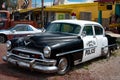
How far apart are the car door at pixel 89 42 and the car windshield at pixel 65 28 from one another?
0.92ft

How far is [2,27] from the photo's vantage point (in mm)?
21953

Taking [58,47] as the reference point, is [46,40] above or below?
above

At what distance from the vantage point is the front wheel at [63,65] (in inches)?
346

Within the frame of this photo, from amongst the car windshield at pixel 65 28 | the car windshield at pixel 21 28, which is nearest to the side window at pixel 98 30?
the car windshield at pixel 65 28

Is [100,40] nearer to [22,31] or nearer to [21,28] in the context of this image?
[22,31]

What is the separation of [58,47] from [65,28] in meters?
1.61

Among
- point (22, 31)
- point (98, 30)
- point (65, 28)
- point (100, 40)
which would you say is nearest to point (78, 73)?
point (65, 28)

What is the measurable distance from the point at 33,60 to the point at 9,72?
994 mm

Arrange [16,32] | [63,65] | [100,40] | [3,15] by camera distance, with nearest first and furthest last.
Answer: [63,65] < [100,40] < [16,32] < [3,15]

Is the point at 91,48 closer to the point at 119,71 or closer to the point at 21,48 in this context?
the point at 119,71

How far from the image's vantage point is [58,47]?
8.69 metres

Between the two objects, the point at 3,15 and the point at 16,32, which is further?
the point at 3,15

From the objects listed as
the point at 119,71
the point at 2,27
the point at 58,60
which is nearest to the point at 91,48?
the point at 119,71

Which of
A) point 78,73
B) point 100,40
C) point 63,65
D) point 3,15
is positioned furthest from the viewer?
point 3,15
